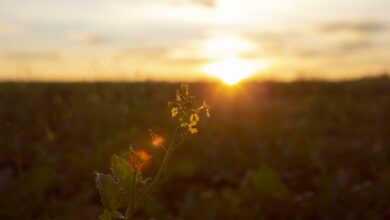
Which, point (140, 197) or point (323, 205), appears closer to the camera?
point (140, 197)

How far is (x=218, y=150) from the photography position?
725 cm

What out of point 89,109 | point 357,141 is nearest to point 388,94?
point 357,141

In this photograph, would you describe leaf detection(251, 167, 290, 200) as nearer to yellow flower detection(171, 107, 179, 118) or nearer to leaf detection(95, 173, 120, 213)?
leaf detection(95, 173, 120, 213)

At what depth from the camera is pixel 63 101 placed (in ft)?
32.2

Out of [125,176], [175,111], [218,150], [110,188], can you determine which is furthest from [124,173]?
[218,150]

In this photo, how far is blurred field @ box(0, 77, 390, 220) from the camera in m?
5.30

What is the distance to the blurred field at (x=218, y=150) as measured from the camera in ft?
17.4

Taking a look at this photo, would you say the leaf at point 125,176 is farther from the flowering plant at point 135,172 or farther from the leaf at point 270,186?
the leaf at point 270,186

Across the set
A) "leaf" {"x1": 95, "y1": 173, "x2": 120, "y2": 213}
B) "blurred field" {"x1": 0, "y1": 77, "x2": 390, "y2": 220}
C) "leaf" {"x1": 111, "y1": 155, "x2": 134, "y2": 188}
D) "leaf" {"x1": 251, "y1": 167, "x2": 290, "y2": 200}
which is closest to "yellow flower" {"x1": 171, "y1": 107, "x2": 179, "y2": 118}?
"leaf" {"x1": 111, "y1": 155, "x2": 134, "y2": 188}

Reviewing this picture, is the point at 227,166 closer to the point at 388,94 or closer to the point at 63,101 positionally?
the point at 63,101

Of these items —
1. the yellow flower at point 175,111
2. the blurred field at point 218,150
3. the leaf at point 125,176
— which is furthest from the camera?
the blurred field at point 218,150

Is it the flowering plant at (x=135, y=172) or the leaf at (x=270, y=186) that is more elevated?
the flowering plant at (x=135, y=172)

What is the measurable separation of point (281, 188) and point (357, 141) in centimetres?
238

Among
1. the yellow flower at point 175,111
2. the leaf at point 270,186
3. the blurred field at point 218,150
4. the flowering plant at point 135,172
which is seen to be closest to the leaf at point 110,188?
the flowering plant at point 135,172
